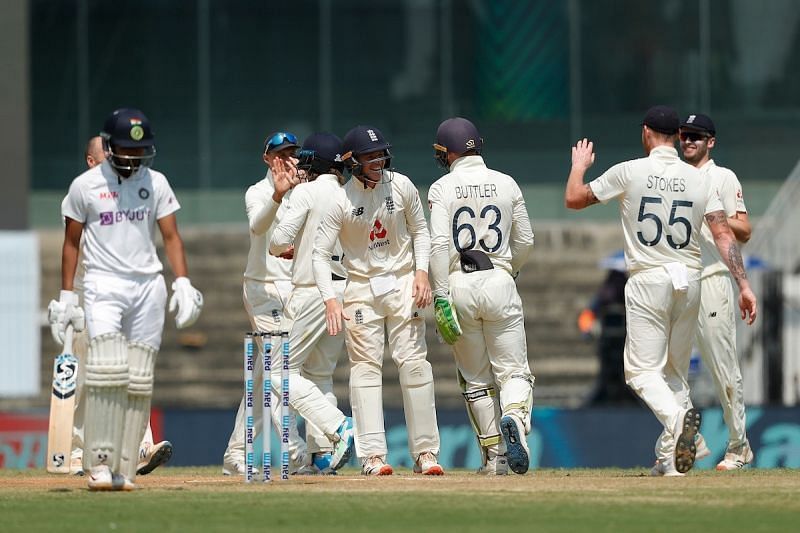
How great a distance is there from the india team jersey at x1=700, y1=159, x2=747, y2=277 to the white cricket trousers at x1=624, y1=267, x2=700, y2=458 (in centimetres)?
104

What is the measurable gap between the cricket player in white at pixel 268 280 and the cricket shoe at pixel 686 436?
8.32ft

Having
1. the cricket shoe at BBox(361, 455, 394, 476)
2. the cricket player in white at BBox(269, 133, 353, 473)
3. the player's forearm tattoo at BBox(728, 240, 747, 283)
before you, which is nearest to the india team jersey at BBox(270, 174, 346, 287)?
the cricket player in white at BBox(269, 133, 353, 473)

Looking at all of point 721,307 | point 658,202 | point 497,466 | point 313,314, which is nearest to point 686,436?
point 497,466

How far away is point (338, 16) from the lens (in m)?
23.2

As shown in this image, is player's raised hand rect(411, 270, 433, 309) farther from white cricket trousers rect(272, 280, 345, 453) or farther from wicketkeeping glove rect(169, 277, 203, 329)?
wicketkeeping glove rect(169, 277, 203, 329)

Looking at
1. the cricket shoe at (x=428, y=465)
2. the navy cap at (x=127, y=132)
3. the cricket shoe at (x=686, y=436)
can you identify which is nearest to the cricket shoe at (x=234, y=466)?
the cricket shoe at (x=428, y=465)

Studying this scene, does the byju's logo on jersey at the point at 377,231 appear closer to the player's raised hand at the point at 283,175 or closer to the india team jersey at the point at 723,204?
the player's raised hand at the point at 283,175

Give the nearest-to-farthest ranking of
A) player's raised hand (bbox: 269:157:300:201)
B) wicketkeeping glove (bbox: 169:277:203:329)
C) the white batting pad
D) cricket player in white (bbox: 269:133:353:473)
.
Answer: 1. the white batting pad
2. wicketkeeping glove (bbox: 169:277:203:329)
3. cricket player in white (bbox: 269:133:353:473)
4. player's raised hand (bbox: 269:157:300:201)

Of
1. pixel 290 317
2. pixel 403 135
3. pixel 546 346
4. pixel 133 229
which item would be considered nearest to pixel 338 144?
pixel 290 317

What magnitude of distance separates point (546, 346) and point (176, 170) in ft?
18.6

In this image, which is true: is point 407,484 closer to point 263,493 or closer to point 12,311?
point 263,493

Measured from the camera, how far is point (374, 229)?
10367 millimetres

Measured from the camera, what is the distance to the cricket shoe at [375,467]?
10383 millimetres

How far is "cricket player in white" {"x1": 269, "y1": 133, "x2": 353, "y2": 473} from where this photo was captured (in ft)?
34.7
